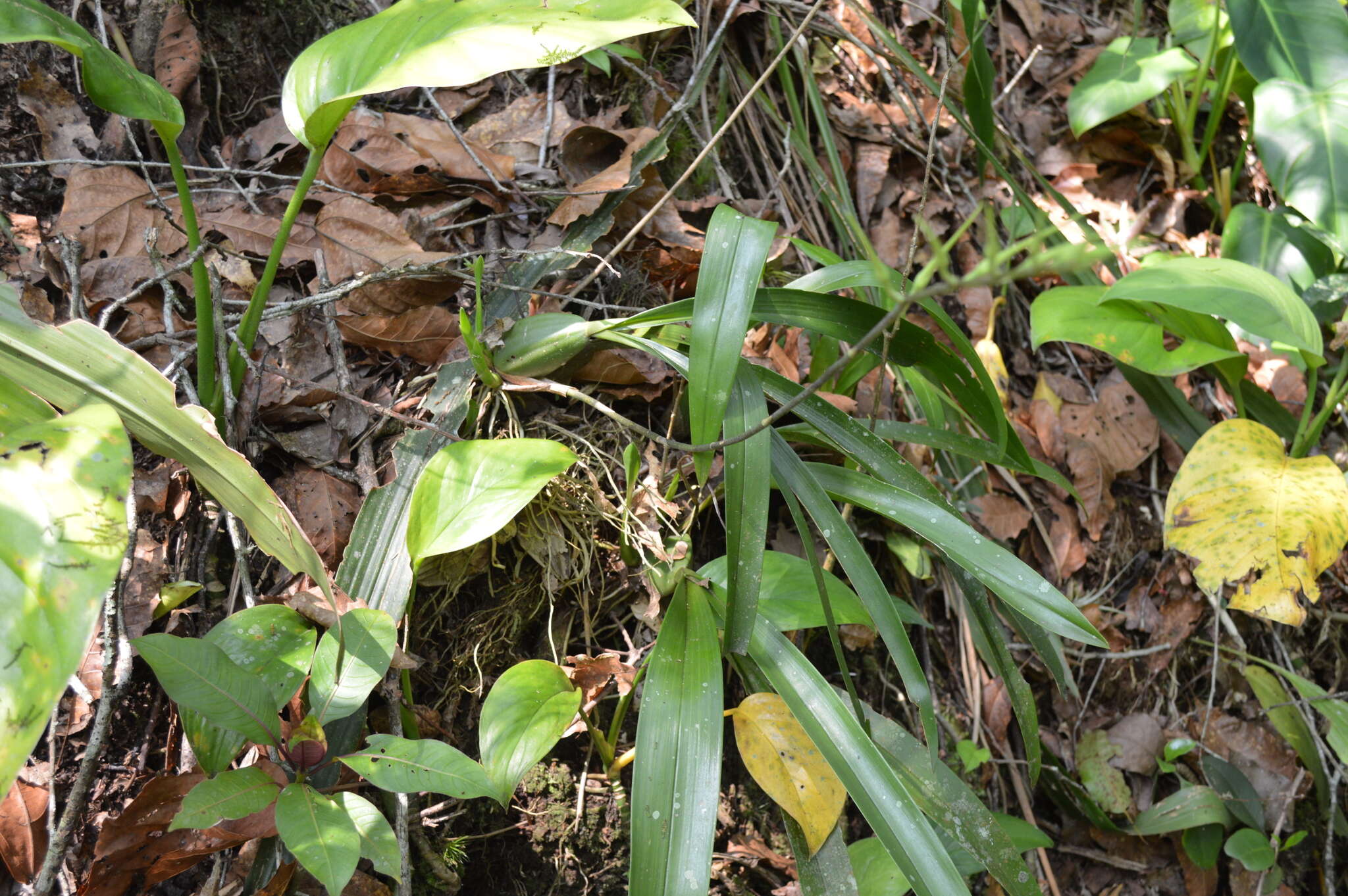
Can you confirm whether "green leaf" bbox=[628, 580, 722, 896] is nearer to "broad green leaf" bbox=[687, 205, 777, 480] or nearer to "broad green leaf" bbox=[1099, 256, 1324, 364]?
"broad green leaf" bbox=[687, 205, 777, 480]

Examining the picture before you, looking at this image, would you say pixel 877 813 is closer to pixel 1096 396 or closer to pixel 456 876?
pixel 456 876

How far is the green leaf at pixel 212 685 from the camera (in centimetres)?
67

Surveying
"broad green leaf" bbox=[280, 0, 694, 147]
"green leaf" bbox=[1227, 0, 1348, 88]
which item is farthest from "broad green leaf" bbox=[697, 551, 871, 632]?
"green leaf" bbox=[1227, 0, 1348, 88]

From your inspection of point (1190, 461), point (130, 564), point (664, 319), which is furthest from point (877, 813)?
point (1190, 461)

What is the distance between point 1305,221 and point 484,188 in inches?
64.4

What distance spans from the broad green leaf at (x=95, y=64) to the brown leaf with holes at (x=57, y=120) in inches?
18.7

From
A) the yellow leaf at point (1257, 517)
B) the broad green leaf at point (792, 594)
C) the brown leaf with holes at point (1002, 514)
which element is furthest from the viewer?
the brown leaf with holes at point (1002, 514)

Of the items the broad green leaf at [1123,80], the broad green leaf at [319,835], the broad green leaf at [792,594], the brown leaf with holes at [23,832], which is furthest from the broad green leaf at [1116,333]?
the brown leaf with holes at [23,832]

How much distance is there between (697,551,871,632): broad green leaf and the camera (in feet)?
3.11

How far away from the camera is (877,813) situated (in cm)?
74

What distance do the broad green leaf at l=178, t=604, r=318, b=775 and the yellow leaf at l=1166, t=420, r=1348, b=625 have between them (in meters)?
1.34

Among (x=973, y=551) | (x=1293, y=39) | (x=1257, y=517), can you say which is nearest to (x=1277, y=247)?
(x=1293, y=39)

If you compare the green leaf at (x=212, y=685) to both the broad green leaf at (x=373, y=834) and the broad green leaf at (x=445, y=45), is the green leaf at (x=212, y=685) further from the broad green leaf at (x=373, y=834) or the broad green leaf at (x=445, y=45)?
the broad green leaf at (x=445, y=45)

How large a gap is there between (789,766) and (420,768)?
361mm
